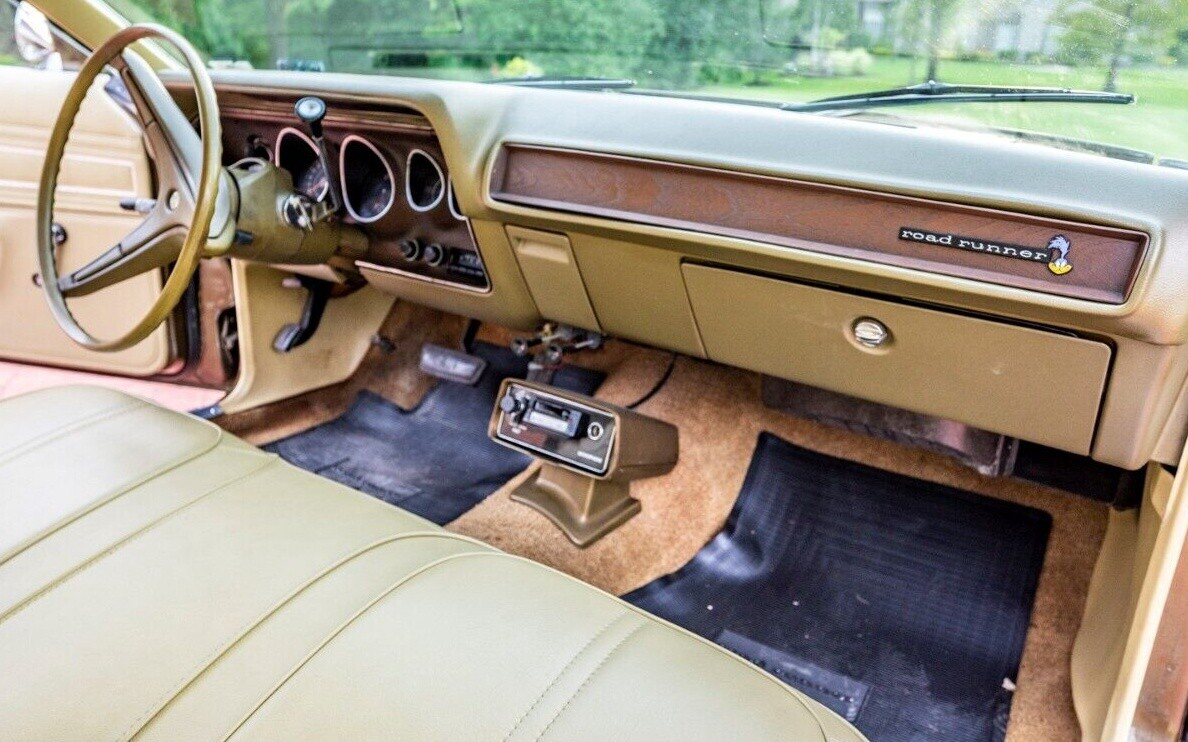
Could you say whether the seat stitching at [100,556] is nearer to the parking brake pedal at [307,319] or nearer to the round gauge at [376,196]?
the round gauge at [376,196]

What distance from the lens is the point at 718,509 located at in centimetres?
214

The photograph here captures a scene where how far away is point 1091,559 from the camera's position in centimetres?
185

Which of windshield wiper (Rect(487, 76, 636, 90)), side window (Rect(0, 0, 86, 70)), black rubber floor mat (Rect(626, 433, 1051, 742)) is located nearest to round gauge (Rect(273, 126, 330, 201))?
windshield wiper (Rect(487, 76, 636, 90))

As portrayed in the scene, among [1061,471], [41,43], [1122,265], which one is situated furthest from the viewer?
[41,43]

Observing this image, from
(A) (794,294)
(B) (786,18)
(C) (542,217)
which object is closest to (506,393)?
(C) (542,217)

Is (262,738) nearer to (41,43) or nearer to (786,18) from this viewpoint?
(786,18)

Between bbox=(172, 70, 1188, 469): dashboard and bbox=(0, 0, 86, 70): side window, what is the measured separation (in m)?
0.51

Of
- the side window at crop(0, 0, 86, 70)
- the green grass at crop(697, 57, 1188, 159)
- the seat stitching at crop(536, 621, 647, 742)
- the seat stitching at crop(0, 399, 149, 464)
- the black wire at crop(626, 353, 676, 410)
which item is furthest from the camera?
the black wire at crop(626, 353, 676, 410)

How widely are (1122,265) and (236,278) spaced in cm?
197

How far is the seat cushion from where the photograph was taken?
1008 mm

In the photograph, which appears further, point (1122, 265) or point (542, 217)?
point (542, 217)

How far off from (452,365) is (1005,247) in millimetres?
1655

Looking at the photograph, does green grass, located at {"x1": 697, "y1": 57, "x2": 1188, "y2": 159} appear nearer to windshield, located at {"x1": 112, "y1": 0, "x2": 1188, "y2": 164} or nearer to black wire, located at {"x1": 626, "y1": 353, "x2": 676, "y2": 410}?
windshield, located at {"x1": 112, "y1": 0, "x2": 1188, "y2": 164}

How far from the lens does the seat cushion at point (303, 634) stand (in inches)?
39.7
